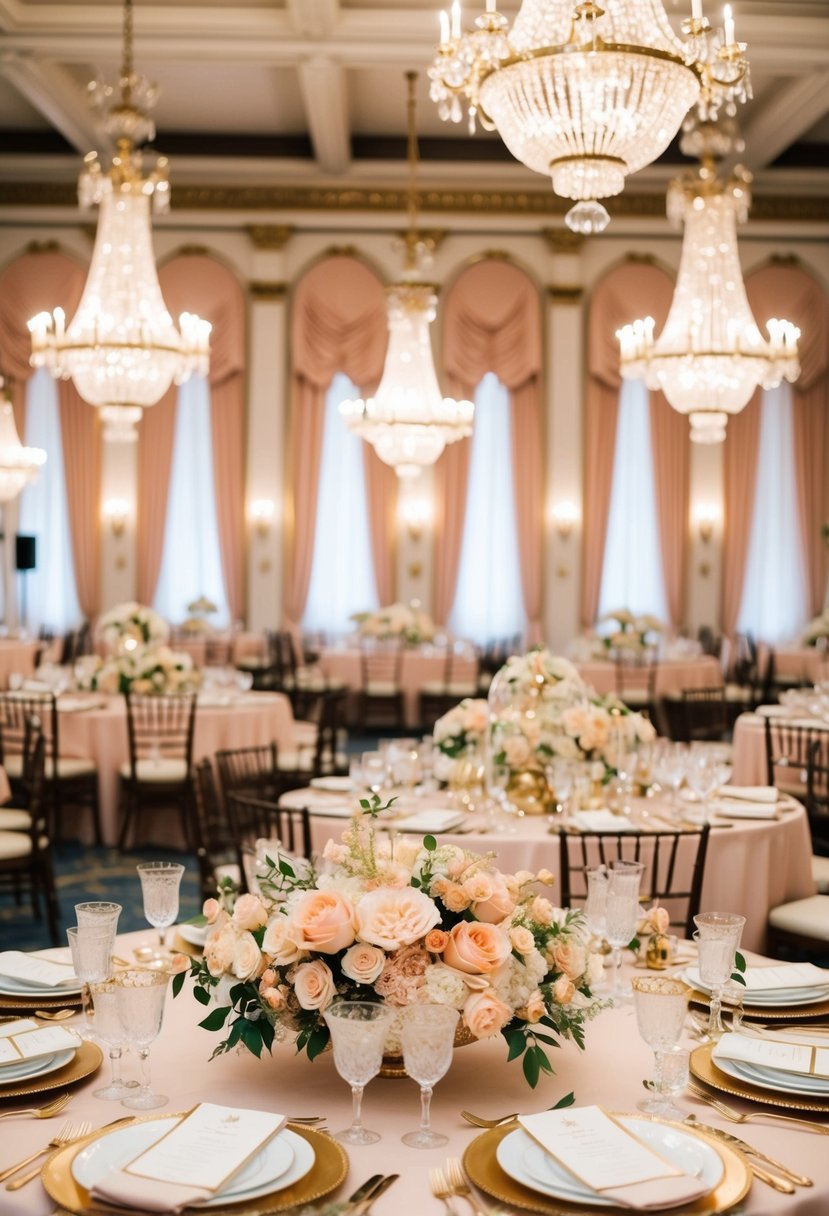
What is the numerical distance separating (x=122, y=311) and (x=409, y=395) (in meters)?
1.93

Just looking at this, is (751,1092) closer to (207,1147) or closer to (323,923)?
(323,923)

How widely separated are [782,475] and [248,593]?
227 inches

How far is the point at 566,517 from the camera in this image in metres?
13.8

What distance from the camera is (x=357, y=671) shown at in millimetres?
12047

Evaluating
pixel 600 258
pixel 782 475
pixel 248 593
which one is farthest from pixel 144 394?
pixel 782 475

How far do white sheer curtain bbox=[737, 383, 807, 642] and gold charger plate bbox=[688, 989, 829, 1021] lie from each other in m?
11.8

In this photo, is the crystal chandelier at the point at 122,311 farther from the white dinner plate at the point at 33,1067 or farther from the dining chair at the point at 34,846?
the white dinner plate at the point at 33,1067

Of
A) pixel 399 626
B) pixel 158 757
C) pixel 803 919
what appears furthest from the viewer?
pixel 399 626

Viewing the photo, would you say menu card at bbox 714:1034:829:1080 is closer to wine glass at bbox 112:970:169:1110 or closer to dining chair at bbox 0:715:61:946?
wine glass at bbox 112:970:169:1110

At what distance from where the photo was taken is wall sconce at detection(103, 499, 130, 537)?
1378 centimetres

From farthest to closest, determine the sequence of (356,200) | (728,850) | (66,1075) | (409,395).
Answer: (356,200), (409,395), (728,850), (66,1075)

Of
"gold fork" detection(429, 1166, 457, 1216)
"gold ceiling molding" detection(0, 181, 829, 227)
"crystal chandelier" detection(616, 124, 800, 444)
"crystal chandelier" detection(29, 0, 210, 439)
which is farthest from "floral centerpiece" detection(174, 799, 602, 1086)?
"gold ceiling molding" detection(0, 181, 829, 227)

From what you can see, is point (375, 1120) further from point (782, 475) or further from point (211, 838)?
point (782, 475)

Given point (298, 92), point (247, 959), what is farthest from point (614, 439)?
point (247, 959)
